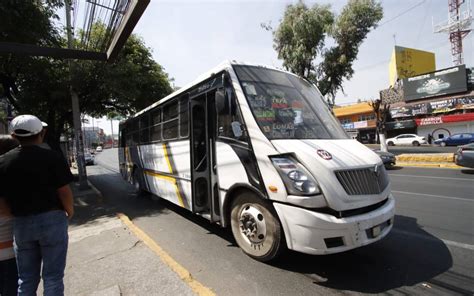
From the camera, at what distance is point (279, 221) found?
3.63 metres

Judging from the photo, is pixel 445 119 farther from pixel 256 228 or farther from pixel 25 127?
pixel 25 127

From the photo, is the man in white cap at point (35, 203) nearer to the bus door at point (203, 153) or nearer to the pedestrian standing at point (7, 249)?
the pedestrian standing at point (7, 249)

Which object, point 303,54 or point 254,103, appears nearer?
point 254,103

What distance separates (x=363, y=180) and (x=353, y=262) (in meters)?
1.17

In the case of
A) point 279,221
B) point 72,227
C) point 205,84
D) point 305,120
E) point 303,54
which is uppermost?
point 303,54

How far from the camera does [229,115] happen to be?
4.34 metres

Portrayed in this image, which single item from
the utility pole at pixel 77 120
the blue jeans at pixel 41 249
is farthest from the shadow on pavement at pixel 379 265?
the utility pole at pixel 77 120

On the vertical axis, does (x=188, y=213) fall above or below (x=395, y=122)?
below

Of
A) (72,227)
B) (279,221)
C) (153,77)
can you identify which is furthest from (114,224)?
(153,77)

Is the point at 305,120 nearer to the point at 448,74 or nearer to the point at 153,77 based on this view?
the point at 153,77

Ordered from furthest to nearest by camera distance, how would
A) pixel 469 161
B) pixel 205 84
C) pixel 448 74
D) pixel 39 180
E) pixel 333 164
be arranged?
pixel 448 74, pixel 469 161, pixel 205 84, pixel 333 164, pixel 39 180

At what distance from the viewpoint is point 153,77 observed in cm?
1603

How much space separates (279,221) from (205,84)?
273 cm

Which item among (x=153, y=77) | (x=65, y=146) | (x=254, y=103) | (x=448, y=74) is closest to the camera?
(x=254, y=103)
